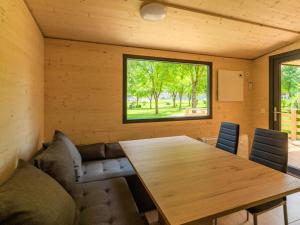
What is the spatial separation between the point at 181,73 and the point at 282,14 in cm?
198

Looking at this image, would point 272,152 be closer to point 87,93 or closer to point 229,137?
point 229,137

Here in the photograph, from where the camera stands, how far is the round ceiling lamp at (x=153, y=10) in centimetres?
202

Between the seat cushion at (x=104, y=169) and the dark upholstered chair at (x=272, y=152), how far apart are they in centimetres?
135

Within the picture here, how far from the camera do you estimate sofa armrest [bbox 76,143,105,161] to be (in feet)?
8.29

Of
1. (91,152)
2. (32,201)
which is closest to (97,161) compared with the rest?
(91,152)

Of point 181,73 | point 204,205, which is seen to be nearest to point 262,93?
point 181,73

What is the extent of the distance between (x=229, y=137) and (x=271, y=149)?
2.03ft

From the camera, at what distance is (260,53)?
370cm

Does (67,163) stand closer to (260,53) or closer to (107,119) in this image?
(107,119)

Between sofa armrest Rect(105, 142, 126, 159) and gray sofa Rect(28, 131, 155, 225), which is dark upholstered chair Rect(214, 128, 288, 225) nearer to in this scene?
gray sofa Rect(28, 131, 155, 225)

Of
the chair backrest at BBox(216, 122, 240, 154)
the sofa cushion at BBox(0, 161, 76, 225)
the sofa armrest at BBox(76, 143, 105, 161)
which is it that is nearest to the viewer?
the sofa cushion at BBox(0, 161, 76, 225)

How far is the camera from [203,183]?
1183mm

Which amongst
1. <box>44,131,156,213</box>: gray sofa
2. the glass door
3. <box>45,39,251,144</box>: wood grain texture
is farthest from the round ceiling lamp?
the glass door

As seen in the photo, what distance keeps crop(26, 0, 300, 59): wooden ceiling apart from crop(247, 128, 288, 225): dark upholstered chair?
5.06 ft
